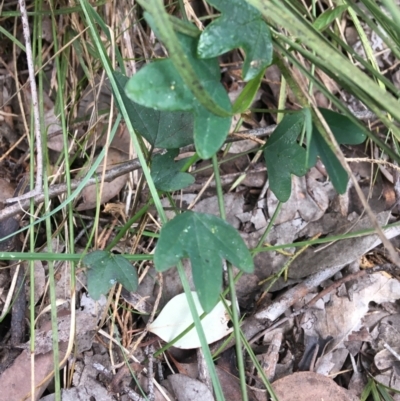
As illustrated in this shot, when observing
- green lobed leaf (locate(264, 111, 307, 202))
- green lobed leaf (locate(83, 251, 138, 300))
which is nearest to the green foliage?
green lobed leaf (locate(264, 111, 307, 202))

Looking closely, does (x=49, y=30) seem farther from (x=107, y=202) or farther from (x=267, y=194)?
(x=267, y=194)

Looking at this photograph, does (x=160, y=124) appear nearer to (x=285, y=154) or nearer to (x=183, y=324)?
(x=285, y=154)

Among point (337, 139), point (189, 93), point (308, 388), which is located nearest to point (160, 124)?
point (189, 93)

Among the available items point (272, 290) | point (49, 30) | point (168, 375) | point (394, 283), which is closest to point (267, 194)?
point (272, 290)

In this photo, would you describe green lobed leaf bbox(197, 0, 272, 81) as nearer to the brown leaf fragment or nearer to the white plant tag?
the white plant tag

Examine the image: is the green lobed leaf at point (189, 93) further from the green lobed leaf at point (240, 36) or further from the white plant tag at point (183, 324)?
the white plant tag at point (183, 324)
